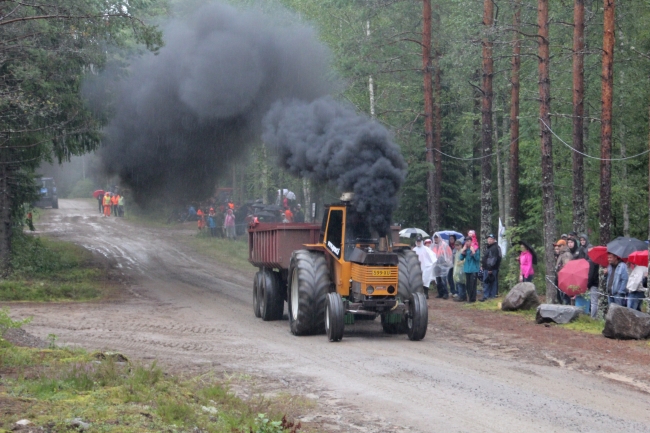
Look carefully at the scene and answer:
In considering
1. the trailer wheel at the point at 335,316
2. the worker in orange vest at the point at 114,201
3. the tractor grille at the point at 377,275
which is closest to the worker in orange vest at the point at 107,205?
the worker in orange vest at the point at 114,201

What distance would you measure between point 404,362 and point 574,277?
622 centimetres

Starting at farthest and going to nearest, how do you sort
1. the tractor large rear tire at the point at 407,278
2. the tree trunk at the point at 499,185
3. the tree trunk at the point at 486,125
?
1. the tree trunk at the point at 499,185
2. the tree trunk at the point at 486,125
3. the tractor large rear tire at the point at 407,278

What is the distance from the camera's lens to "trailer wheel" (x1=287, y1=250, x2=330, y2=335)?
1276cm

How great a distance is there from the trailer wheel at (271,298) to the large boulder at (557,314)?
5.18 metres

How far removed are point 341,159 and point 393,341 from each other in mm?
3204

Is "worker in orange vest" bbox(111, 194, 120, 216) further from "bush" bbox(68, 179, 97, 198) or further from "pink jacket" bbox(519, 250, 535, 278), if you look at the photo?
"pink jacket" bbox(519, 250, 535, 278)

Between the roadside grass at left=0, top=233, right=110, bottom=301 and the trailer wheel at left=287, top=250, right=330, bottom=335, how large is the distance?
8.45m

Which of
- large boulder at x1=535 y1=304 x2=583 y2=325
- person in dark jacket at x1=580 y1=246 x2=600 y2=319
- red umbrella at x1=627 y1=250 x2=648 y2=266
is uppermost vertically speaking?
red umbrella at x1=627 y1=250 x2=648 y2=266

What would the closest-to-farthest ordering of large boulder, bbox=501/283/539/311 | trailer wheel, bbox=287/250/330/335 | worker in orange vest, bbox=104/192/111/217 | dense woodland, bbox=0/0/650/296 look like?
trailer wheel, bbox=287/250/330/335, large boulder, bbox=501/283/539/311, dense woodland, bbox=0/0/650/296, worker in orange vest, bbox=104/192/111/217

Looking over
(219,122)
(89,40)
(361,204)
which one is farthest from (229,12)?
(361,204)

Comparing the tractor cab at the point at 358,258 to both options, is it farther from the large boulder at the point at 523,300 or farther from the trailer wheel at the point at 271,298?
the large boulder at the point at 523,300

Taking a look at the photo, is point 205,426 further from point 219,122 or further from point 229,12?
point 229,12

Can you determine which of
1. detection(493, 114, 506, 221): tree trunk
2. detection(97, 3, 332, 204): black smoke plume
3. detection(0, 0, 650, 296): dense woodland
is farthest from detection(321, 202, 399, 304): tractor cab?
detection(493, 114, 506, 221): tree trunk

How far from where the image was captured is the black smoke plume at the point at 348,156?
1233cm
